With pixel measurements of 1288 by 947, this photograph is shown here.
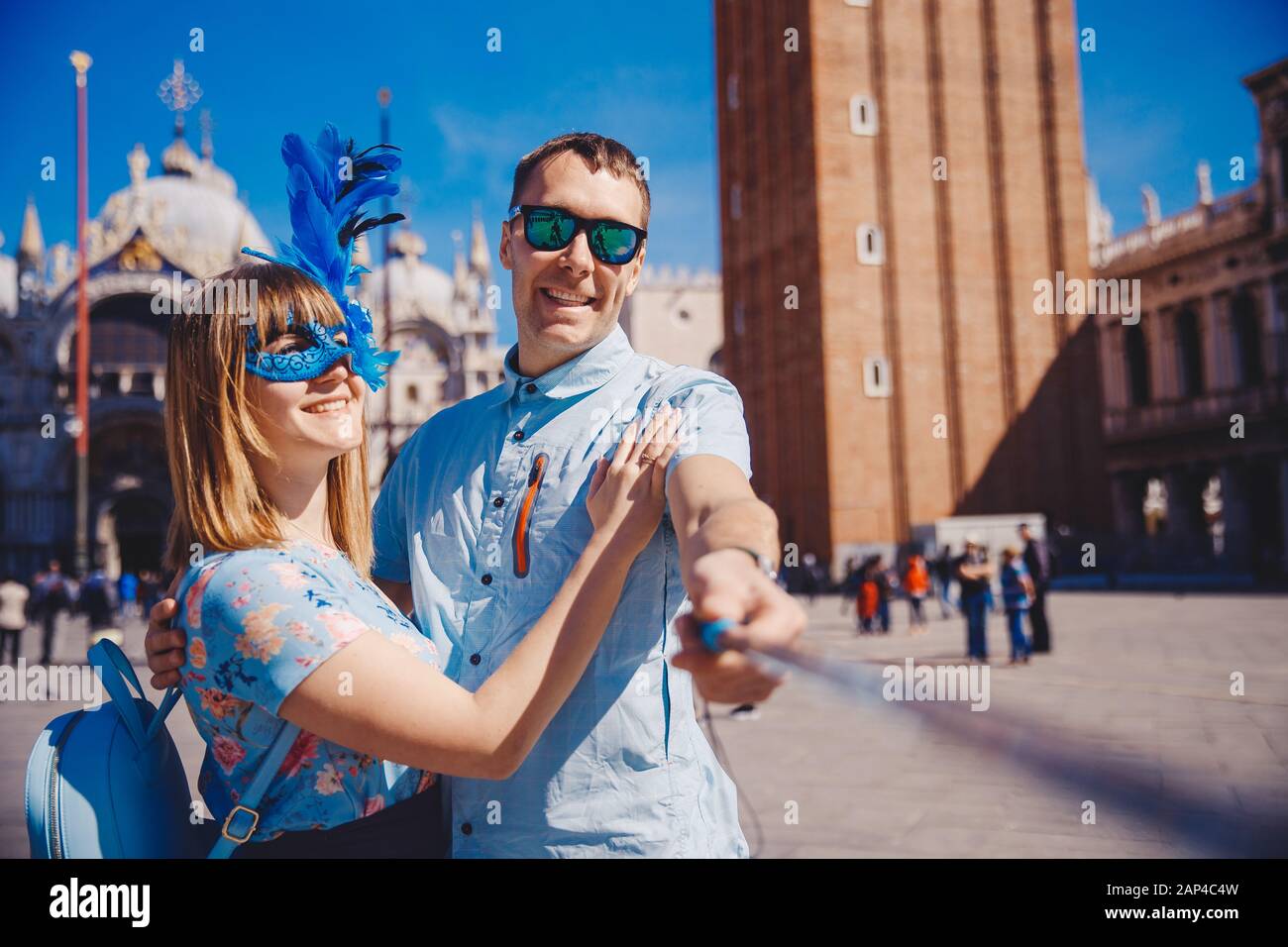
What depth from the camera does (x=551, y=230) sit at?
5.33 feet

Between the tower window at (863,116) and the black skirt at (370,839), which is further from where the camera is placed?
the tower window at (863,116)

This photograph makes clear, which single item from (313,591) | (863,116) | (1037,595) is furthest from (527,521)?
(863,116)

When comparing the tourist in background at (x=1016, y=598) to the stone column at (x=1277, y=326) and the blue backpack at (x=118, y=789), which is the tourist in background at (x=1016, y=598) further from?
the stone column at (x=1277, y=326)

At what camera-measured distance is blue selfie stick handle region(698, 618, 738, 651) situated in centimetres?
87

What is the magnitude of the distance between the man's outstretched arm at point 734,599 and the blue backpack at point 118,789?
669 mm

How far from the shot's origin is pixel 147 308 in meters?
33.1

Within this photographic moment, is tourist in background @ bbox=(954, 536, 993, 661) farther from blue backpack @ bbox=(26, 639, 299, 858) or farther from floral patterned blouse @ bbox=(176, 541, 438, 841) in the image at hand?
blue backpack @ bbox=(26, 639, 299, 858)

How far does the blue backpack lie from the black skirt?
0.06m

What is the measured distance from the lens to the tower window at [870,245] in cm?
2367

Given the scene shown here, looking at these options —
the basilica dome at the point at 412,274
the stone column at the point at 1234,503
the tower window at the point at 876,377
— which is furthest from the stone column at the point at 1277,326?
the basilica dome at the point at 412,274

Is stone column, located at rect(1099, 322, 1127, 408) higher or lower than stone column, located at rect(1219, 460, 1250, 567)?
higher

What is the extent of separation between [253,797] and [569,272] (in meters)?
0.93

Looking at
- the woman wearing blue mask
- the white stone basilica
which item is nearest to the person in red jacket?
the woman wearing blue mask
